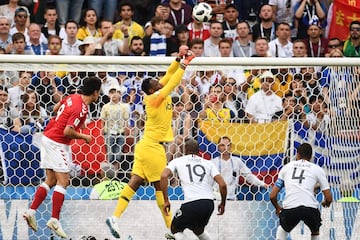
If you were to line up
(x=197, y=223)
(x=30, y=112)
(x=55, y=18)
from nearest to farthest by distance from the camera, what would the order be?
(x=197, y=223) → (x=30, y=112) → (x=55, y=18)

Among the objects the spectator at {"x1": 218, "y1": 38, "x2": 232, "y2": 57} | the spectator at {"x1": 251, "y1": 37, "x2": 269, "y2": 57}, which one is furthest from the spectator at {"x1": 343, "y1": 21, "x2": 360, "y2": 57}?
the spectator at {"x1": 218, "y1": 38, "x2": 232, "y2": 57}

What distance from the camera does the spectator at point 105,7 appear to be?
18.2 metres

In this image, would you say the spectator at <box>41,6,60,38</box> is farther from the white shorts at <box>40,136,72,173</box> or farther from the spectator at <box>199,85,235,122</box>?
the white shorts at <box>40,136,72,173</box>

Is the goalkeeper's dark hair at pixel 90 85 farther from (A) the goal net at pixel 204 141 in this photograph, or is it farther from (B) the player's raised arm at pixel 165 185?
(B) the player's raised arm at pixel 165 185

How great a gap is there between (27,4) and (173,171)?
18.3 ft

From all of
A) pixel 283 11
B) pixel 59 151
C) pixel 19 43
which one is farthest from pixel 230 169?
pixel 283 11

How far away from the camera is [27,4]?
18.0 metres

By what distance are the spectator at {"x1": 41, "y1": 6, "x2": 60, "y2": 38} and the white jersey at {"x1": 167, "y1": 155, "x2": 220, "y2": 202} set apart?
485 cm

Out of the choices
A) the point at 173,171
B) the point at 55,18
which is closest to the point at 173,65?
the point at 173,171

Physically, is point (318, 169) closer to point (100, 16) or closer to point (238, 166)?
point (238, 166)

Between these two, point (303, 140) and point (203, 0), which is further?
point (203, 0)

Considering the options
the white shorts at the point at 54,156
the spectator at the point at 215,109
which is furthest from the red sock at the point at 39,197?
the spectator at the point at 215,109

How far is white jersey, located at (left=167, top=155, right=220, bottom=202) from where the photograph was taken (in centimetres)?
1330

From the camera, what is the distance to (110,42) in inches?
683
